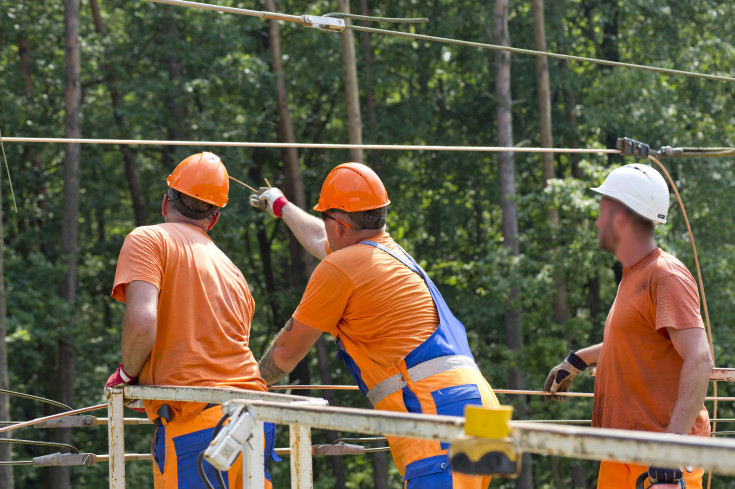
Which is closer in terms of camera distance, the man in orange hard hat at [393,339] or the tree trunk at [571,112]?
the man in orange hard hat at [393,339]

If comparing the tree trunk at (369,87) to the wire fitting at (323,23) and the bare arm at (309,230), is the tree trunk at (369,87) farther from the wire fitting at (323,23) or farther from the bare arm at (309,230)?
the bare arm at (309,230)

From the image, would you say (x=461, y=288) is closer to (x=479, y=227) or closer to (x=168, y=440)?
(x=479, y=227)

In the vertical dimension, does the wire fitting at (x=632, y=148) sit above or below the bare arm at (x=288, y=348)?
above

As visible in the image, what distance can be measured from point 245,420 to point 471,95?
1893 cm

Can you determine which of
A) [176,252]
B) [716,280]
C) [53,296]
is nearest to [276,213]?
[176,252]

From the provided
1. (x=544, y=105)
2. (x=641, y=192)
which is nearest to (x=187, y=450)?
(x=641, y=192)

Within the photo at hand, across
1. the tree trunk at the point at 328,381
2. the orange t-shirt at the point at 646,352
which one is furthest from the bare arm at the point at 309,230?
the tree trunk at the point at 328,381

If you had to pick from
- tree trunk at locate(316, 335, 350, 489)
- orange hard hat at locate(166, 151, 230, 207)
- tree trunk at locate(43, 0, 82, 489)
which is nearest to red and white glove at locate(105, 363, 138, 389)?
orange hard hat at locate(166, 151, 230, 207)

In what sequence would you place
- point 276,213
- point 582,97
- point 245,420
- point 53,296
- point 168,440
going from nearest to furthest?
point 245,420, point 168,440, point 276,213, point 53,296, point 582,97

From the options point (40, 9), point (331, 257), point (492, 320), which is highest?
point (40, 9)

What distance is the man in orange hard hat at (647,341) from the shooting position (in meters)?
3.08

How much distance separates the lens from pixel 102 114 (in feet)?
63.7

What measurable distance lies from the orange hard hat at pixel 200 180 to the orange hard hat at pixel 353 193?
49 cm

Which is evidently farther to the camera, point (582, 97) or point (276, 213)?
point (582, 97)
